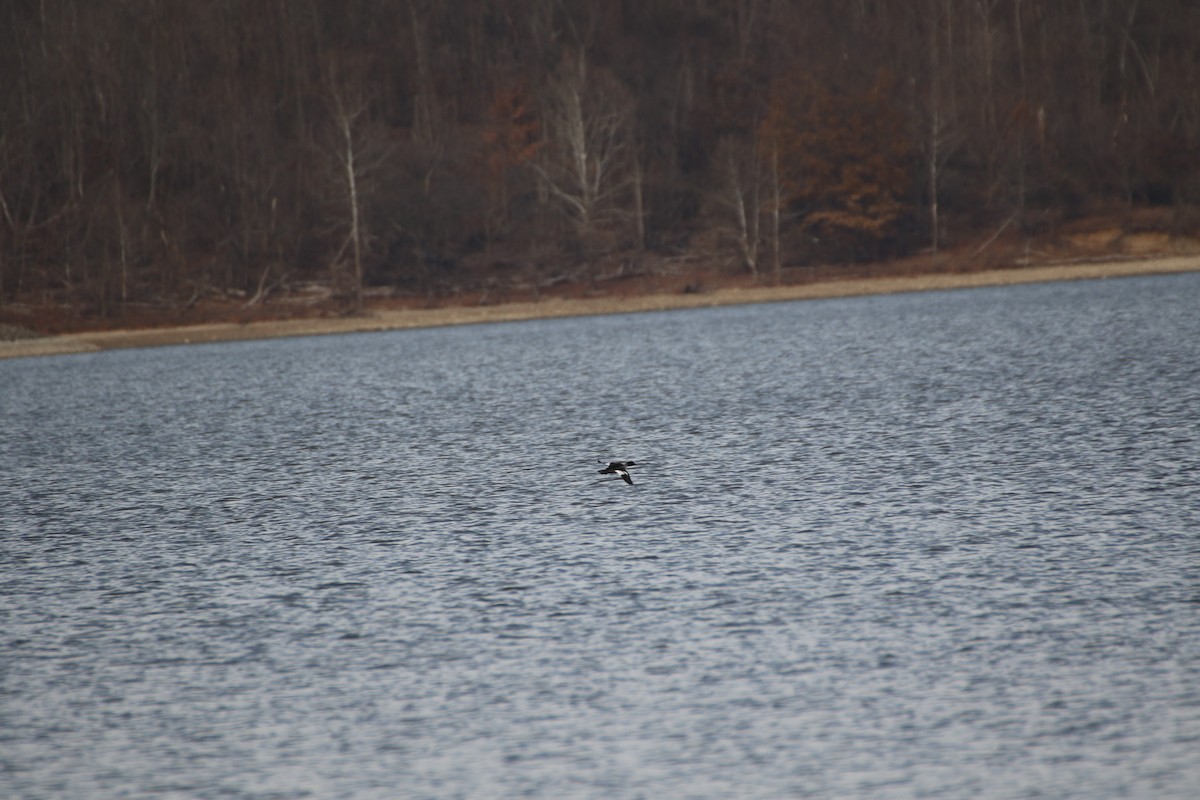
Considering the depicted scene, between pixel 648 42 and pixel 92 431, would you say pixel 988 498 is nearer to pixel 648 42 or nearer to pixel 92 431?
pixel 92 431

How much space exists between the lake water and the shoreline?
131 ft

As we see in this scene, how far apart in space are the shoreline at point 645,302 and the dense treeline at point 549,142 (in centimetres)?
331

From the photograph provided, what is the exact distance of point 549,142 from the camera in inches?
3435

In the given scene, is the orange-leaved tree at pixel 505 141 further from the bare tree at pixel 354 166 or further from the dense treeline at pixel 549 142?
the bare tree at pixel 354 166

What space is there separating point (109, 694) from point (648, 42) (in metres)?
95.1

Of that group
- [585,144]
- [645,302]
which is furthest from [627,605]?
[585,144]

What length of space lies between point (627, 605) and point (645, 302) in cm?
6416

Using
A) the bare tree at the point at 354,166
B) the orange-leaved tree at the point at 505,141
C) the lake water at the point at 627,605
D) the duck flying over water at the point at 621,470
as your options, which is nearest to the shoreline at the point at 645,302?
the bare tree at the point at 354,166

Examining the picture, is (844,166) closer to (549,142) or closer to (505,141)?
(549,142)

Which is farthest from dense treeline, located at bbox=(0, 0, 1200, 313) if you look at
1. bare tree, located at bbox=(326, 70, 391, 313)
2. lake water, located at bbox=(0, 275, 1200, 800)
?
lake water, located at bbox=(0, 275, 1200, 800)

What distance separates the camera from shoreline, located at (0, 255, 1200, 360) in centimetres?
6962

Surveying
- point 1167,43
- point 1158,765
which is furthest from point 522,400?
point 1167,43

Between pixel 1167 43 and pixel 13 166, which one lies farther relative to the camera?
pixel 1167 43

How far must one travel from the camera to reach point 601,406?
3253cm
